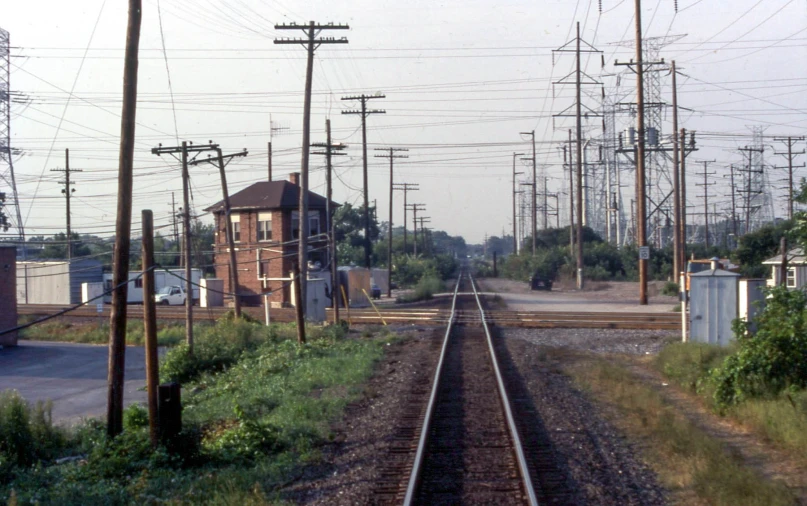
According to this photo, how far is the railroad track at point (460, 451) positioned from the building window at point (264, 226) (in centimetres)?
3574

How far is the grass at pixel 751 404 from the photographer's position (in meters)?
10.3

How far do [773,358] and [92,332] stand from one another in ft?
105

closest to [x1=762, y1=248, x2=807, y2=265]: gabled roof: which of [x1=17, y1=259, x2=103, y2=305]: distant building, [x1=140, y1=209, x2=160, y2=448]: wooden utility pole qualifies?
[x1=140, y1=209, x2=160, y2=448]: wooden utility pole

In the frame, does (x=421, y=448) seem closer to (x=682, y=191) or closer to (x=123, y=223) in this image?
(x=123, y=223)

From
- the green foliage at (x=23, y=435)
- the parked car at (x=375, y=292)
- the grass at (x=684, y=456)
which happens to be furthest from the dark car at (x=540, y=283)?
the green foliage at (x=23, y=435)

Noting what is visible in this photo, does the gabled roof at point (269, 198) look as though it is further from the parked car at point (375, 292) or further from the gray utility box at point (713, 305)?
the gray utility box at point (713, 305)

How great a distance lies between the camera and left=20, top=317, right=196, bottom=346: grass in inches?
1346

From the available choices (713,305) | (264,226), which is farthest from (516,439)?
(264,226)

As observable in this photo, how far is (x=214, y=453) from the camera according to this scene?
34.6 feet

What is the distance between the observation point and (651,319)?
28656 millimetres

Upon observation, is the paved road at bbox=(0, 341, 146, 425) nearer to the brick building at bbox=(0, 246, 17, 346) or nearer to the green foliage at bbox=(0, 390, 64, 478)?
the brick building at bbox=(0, 246, 17, 346)

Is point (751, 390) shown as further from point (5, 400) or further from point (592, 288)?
point (592, 288)

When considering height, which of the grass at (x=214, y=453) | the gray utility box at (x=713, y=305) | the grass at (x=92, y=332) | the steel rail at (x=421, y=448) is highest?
the gray utility box at (x=713, y=305)

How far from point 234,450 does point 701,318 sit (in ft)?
39.9
